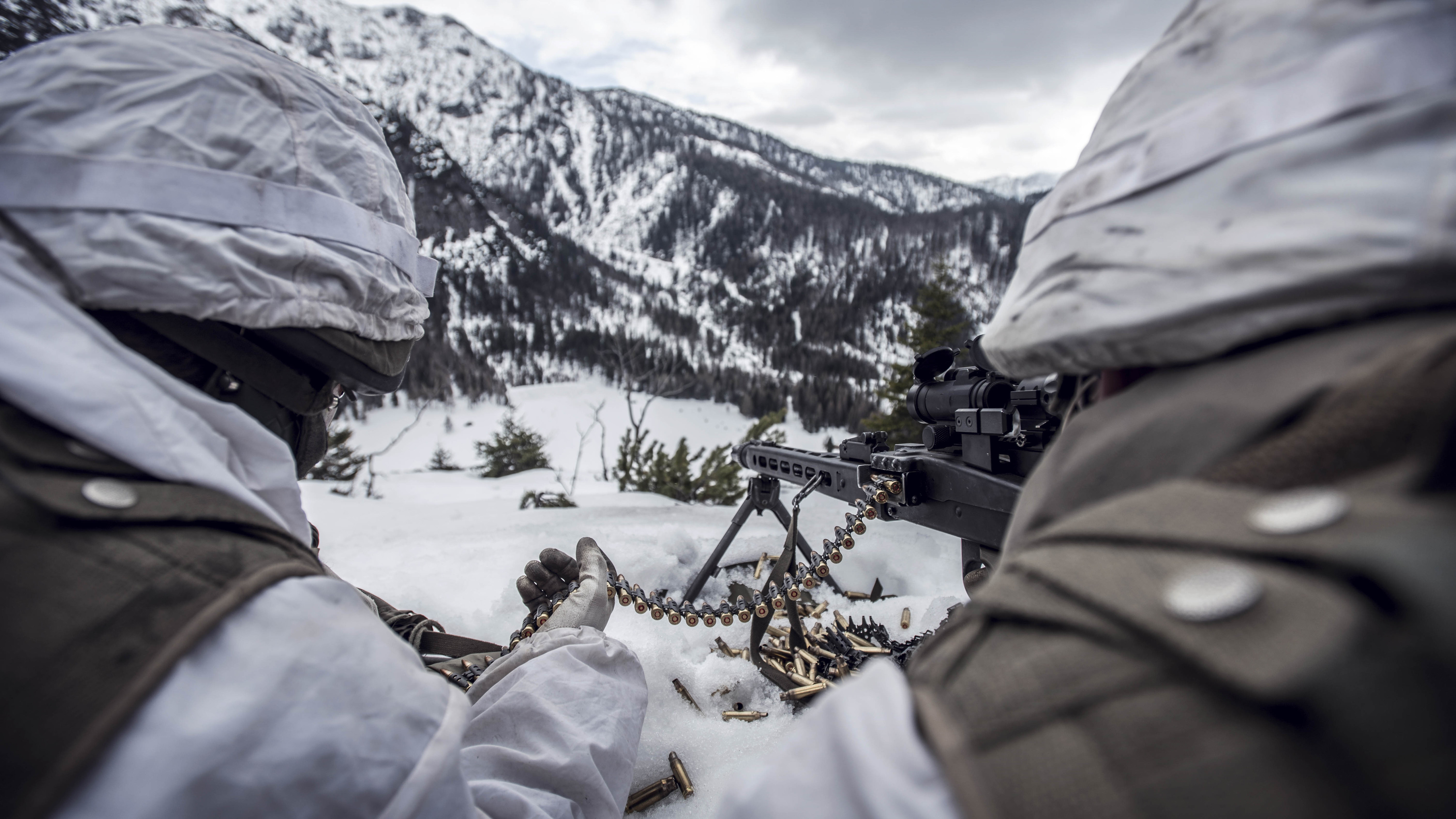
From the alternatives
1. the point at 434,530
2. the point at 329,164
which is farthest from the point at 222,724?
the point at 434,530

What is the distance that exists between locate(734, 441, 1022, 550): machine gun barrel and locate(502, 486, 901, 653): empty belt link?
0.05 metres

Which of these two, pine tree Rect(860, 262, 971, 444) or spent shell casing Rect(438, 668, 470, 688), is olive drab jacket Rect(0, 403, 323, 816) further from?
pine tree Rect(860, 262, 971, 444)

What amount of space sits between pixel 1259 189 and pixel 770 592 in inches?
→ 87.1

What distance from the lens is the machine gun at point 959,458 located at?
204 centimetres

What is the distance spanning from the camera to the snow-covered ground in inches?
85.0

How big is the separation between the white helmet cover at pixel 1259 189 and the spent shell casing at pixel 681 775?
5.91ft

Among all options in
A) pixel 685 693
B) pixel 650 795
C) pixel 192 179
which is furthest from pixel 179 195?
pixel 685 693

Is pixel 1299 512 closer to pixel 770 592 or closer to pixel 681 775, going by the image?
pixel 681 775

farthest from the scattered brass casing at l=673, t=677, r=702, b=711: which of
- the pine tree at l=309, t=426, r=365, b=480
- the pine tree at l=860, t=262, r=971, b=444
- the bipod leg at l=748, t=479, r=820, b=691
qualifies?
the pine tree at l=309, t=426, r=365, b=480

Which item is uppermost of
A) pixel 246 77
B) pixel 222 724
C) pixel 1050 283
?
pixel 246 77

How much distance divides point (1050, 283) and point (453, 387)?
23.8 m

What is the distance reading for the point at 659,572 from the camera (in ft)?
11.9

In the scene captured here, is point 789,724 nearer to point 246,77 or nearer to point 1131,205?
point 1131,205

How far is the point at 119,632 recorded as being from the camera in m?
0.71
